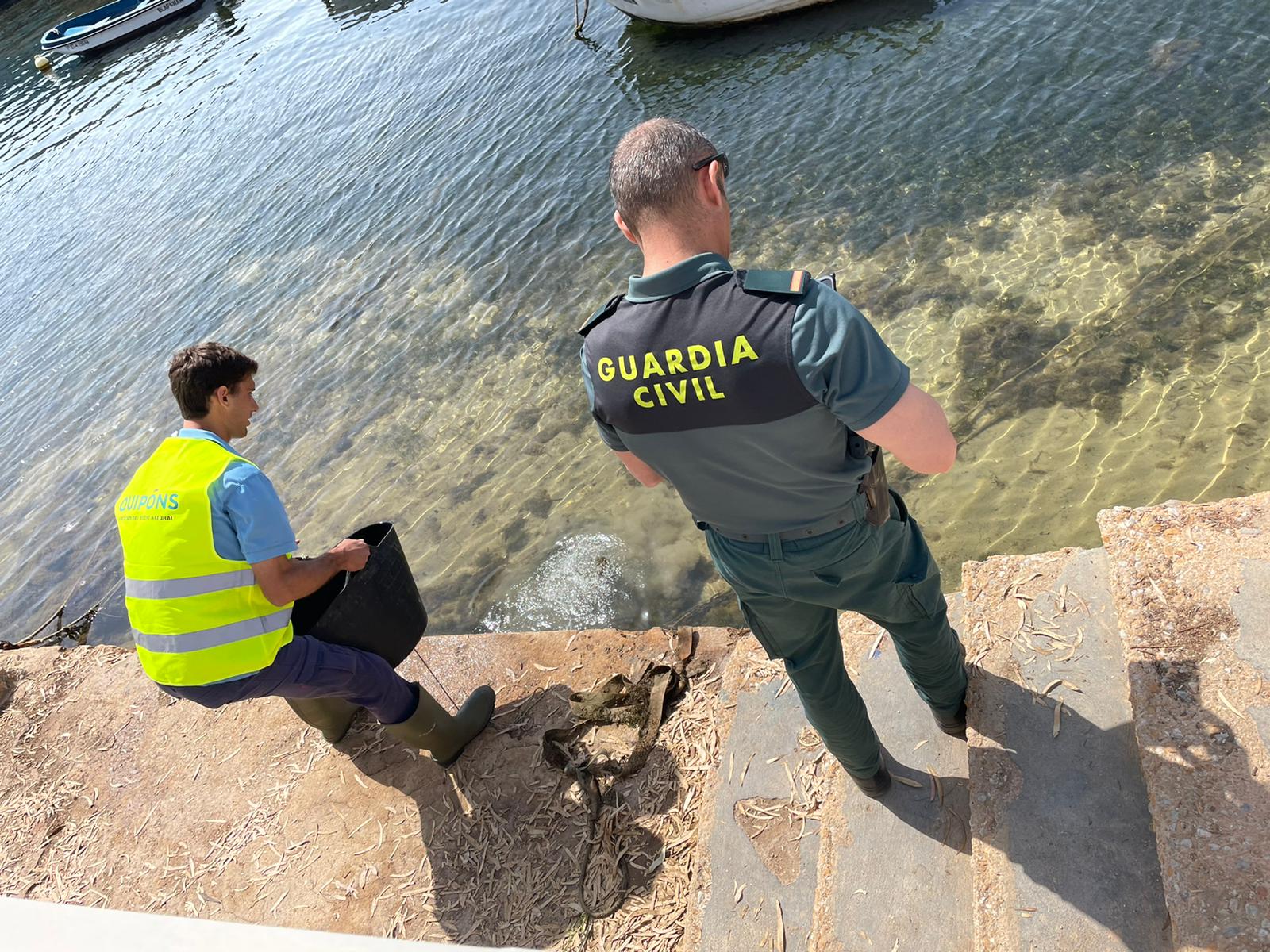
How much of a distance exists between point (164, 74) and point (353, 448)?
66.8ft

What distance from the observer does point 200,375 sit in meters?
3.73

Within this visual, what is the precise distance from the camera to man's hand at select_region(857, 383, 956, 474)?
2.21 m

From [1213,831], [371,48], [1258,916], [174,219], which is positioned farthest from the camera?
[371,48]

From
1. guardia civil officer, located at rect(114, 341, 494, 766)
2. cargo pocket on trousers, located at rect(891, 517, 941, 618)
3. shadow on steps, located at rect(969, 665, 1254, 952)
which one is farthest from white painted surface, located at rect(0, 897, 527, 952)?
guardia civil officer, located at rect(114, 341, 494, 766)

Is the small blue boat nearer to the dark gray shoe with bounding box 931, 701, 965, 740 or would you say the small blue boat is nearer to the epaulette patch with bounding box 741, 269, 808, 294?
the epaulette patch with bounding box 741, 269, 808, 294

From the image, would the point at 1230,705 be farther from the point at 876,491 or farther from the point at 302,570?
the point at 302,570

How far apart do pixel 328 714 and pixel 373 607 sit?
0.89m

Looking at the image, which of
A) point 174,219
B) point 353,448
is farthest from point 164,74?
point 353,448

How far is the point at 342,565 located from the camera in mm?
3963

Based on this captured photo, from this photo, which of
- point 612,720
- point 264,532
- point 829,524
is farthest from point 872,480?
point 264,532

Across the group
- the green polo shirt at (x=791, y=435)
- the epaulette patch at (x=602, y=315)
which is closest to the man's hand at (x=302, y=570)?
the green polo shirt at (x=791, y=435)

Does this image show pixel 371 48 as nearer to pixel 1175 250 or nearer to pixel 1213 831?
pixel 1175 250

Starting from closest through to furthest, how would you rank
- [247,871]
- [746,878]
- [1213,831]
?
[1213,831] < [746,878] < [247,871]

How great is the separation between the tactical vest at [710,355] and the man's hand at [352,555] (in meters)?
2.13
